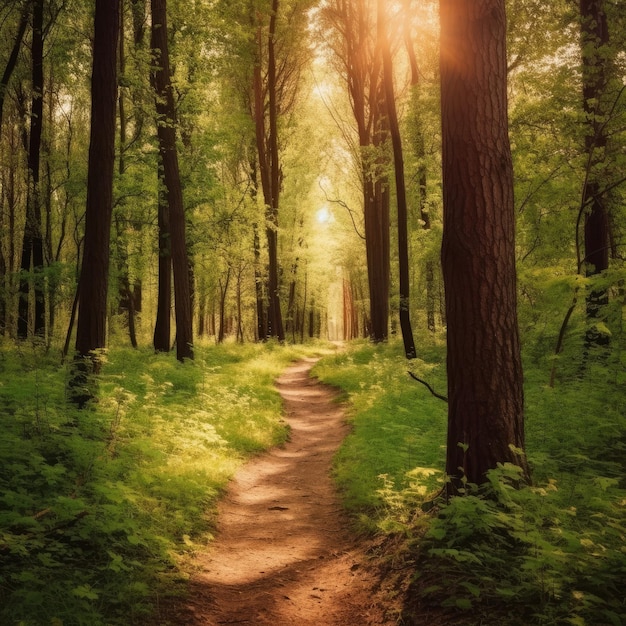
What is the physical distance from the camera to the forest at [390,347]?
3.60 m

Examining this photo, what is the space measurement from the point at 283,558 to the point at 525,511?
2.47m

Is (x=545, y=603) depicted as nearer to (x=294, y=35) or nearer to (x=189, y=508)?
(x=189, y=508)

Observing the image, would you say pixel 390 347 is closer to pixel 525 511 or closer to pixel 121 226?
pixel 121 226

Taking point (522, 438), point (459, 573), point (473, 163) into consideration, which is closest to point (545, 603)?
point (459, 573)

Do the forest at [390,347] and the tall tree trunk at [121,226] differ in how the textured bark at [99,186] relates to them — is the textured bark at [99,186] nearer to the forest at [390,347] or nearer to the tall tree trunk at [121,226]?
the forest at [390,347]

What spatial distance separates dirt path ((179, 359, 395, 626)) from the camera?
149 inches

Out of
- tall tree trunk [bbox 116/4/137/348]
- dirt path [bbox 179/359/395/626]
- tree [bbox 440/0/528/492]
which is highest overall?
tall tree trunk [bbox 116/4/137/348]

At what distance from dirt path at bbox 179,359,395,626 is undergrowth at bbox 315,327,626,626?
1.39ft

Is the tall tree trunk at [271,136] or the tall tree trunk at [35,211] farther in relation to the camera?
the tall tree trunk at [271,136]

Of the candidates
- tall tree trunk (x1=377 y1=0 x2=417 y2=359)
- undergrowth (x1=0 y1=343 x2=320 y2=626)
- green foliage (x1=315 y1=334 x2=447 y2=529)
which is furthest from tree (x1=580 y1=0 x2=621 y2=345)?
undergrowth (x1=0 y1=343 x2=320 y2=626)

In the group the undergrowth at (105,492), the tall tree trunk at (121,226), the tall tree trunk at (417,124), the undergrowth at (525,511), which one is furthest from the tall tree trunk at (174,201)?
the tall tree trunk at (417,124)

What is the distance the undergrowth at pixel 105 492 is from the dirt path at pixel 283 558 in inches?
11.3

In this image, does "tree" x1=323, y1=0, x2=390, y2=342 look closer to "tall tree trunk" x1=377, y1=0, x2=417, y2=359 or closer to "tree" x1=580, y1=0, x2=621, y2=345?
"tall tree trunk" x1=377, y1=0, x2=417, y2=359

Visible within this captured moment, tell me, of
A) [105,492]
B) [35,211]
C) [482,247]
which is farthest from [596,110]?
[35,211]
